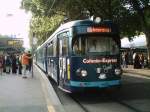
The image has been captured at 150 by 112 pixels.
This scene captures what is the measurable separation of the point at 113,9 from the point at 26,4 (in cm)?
2088

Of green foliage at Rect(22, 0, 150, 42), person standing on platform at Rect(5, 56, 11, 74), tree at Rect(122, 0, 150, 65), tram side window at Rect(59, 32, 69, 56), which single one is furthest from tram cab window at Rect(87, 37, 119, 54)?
person standing on platform at Rect(5, 56, 11, 74)

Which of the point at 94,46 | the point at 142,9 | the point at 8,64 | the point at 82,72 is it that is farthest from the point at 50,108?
the point at 8,64

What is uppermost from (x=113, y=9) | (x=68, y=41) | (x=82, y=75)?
(x=113, y=9)

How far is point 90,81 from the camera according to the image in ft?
52.2

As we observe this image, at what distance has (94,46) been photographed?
52.6 feet

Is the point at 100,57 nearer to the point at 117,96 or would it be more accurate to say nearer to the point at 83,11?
the point at 117,96

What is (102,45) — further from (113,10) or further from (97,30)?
(113,10)

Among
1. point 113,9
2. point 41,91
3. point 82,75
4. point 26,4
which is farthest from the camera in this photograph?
point 26,4

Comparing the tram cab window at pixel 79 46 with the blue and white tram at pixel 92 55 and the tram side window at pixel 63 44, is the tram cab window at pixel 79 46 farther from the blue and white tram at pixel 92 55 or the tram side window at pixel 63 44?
the tram side window at pixel 63 44

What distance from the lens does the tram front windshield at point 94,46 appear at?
16016 mm

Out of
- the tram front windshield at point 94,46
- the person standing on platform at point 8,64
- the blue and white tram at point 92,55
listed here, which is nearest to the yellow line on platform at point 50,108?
the blue and white tram at point 92,55

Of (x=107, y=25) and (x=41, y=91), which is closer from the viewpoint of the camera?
(x=107, y=25)

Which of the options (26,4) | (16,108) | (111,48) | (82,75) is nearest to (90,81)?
(82,75)

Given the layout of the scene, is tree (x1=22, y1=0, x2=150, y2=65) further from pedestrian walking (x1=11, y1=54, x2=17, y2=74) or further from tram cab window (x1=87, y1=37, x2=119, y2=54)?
tram cab window (x1=87, y1=37, x2=119, y2=54)
